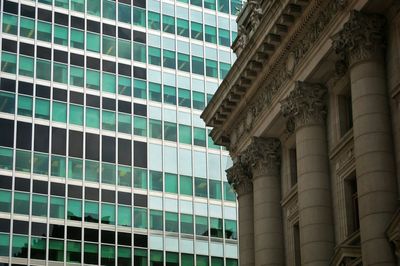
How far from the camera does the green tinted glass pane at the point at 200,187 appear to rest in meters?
89.1

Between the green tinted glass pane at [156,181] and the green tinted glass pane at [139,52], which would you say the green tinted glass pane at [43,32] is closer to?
the green tinted glass pane at [139,52]

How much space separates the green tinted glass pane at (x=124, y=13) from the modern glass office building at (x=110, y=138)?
0.49ft

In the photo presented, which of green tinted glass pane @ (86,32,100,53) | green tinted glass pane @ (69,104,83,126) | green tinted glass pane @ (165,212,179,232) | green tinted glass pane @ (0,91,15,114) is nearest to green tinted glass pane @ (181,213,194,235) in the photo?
green tinted glass pane @ (165,212,179,232)

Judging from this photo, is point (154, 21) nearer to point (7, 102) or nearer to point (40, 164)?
point (7, 102)

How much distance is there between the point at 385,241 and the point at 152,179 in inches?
2008

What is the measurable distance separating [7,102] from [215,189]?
20.2 m

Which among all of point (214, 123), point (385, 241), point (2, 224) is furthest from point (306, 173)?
point (2, 224)

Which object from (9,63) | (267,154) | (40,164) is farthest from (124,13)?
(267,154)

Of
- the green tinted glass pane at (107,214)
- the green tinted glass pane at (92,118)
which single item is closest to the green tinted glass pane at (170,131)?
the green tinted glass pane at (92,118)

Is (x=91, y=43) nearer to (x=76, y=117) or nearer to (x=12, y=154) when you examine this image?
(x=76, y=117)

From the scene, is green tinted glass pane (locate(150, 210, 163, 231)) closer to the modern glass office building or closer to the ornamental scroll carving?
the modern glass office building

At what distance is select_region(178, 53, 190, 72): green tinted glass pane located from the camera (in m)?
93.1

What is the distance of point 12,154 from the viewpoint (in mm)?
81938

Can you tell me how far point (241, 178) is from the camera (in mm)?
54938
